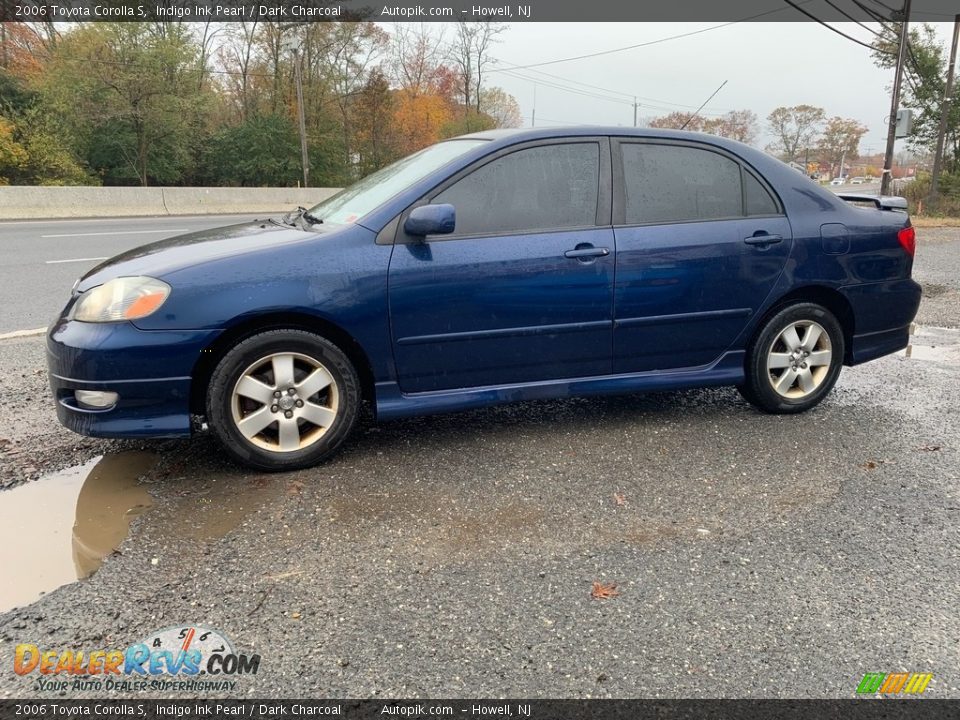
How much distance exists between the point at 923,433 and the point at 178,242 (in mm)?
4344

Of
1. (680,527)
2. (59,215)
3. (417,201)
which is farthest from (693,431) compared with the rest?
(59,215)

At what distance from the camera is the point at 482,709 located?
1979 mm

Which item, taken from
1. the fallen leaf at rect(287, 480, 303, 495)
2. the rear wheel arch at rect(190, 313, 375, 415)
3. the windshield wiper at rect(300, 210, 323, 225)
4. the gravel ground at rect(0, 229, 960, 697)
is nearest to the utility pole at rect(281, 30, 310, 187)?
the windshield wiper at rect(300, 210, 323, 225)

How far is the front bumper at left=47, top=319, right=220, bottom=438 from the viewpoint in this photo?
3.13m

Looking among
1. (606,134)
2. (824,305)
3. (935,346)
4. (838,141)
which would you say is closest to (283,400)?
(606,134)

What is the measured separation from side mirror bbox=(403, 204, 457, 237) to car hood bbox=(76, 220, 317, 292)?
51cm

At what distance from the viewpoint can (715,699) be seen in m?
2.01

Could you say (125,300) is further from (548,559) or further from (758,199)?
(758,199)

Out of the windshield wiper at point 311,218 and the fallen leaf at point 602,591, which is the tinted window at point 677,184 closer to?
the windshield wiper at point 311,218

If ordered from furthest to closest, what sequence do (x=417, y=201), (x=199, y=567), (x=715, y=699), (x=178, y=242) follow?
(x=178, y=242) → (x=417, y=201) → (x=199, y=567) → (x=715, y=699)

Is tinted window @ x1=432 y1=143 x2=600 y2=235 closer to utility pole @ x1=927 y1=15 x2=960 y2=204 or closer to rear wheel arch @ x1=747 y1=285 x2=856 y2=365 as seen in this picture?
rear wheel arch @ x1=747 y1=285 x2=856 y2=365

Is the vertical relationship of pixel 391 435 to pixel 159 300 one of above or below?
below

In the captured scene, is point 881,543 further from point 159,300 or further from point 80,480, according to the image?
point 80,480

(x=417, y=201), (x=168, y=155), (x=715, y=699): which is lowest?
(x=715, y=699)
